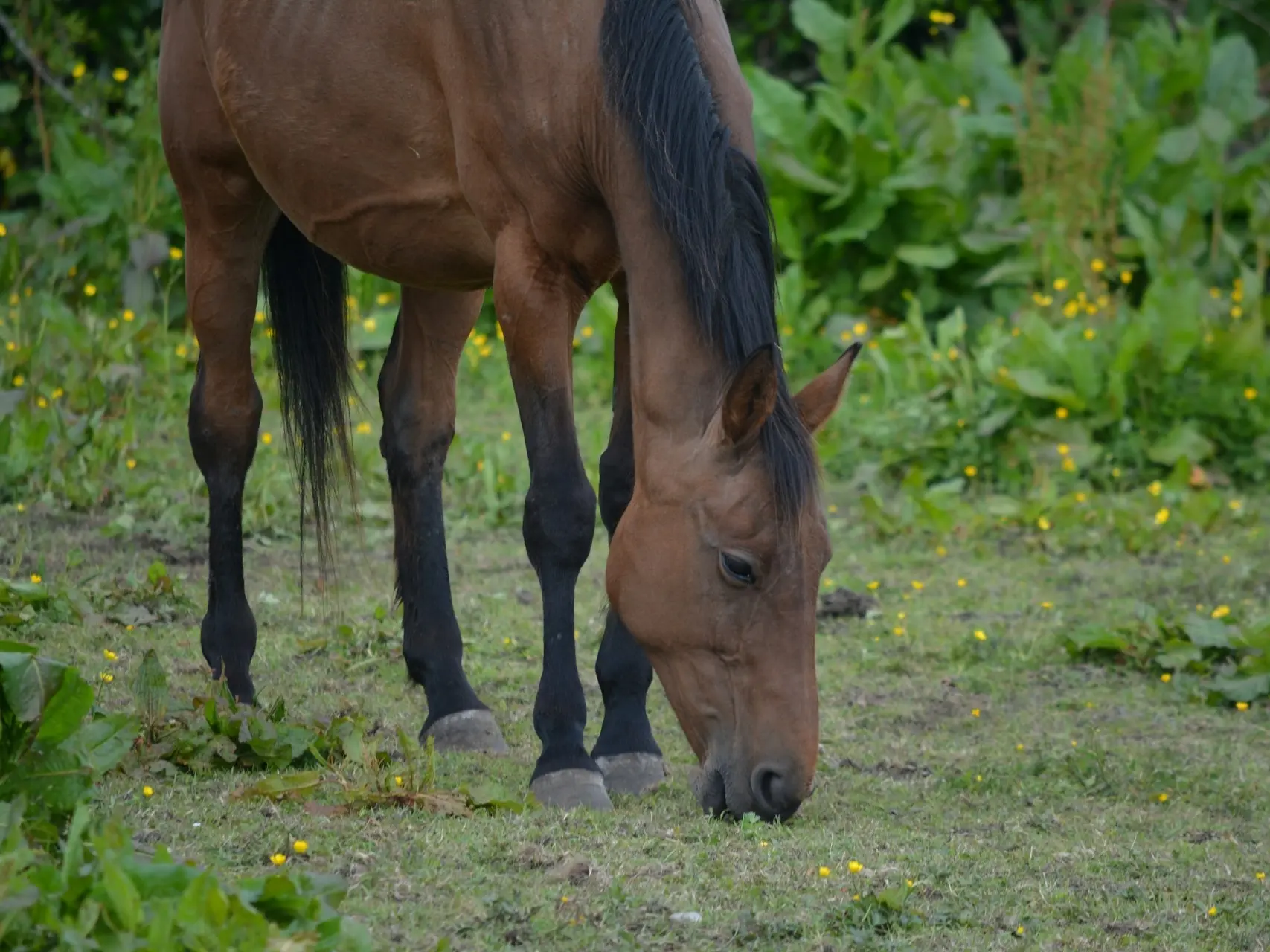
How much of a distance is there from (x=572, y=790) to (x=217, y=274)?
1.79m

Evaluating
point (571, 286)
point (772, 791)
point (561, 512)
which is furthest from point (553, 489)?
point (772, 791)

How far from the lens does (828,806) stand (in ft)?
11.5

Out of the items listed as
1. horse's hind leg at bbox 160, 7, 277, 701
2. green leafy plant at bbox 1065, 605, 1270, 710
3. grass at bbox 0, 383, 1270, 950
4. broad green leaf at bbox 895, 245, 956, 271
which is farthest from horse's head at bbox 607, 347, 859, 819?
broad green leaf at bbox 895, 245, 956, 271

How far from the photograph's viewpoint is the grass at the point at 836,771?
2.64 metres

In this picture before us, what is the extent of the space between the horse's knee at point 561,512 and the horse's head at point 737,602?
0.29 meters

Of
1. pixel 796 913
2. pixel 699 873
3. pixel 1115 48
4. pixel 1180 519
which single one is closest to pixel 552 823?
pixel 699 873

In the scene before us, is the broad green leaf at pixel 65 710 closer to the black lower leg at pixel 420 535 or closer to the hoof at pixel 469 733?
the hoof at pixel 469 733

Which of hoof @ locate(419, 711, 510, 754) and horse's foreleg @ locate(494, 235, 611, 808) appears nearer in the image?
horse's foreleg @ locate(494, 235, 611, 808)

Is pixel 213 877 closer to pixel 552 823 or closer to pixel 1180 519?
pixel 552 823

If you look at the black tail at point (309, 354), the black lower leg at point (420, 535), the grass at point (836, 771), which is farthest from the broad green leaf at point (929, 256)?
the black tail at point (309, 354)

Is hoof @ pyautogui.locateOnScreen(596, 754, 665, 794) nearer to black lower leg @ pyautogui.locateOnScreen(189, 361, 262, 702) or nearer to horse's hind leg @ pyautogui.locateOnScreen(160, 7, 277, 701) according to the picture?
black lower leg @ pyautogui.locateOnScreen(189, 361, 262, 702)

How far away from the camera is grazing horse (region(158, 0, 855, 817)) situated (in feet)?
10.1

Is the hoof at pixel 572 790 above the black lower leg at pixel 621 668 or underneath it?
underneath

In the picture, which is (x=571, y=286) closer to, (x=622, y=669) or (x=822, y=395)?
(x=822, y=395)
